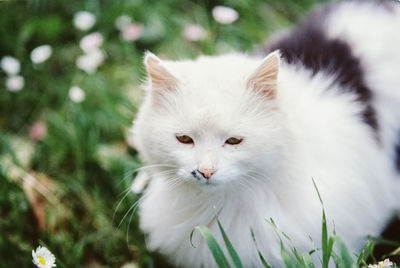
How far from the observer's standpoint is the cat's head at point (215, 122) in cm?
161

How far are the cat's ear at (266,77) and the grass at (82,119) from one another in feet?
2.16

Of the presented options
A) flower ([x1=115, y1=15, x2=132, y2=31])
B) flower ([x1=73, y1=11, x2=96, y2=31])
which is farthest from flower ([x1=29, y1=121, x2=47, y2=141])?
flower ([x1=115, y1=15, x2=132, y2=31])

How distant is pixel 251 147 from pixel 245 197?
300 mm

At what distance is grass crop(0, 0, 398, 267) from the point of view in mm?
2492

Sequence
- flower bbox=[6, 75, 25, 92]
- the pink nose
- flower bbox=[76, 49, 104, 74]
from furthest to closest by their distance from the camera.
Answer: flower bbox=[6, 75, 25, 92]
flower bbox=[76, 49, 104, 74]
the pink nose

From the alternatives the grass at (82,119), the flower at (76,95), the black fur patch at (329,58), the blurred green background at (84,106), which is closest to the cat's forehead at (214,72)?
the black fur patch at (329,58)

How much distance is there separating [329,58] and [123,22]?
1895mm

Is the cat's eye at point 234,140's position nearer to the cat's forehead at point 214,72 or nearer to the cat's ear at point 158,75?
the cat's forehead at point 214,72

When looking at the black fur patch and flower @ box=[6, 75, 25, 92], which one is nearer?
the black fur patch

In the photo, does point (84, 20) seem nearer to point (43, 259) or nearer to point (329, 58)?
point (329, 58)

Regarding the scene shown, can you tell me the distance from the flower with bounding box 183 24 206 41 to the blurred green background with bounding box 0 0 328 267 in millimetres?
15

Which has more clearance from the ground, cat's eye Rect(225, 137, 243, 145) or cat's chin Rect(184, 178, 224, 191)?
cat's eye Rect(225, 137, 243, 145)

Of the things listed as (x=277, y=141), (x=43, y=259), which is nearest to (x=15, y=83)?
(x=43, y=259)

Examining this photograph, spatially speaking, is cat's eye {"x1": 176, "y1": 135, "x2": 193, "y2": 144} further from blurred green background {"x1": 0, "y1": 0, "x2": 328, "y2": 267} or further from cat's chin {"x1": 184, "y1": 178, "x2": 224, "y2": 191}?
blurred green background {"x1": 0, "y1": 0, "x2": 328, "y2": 267}
